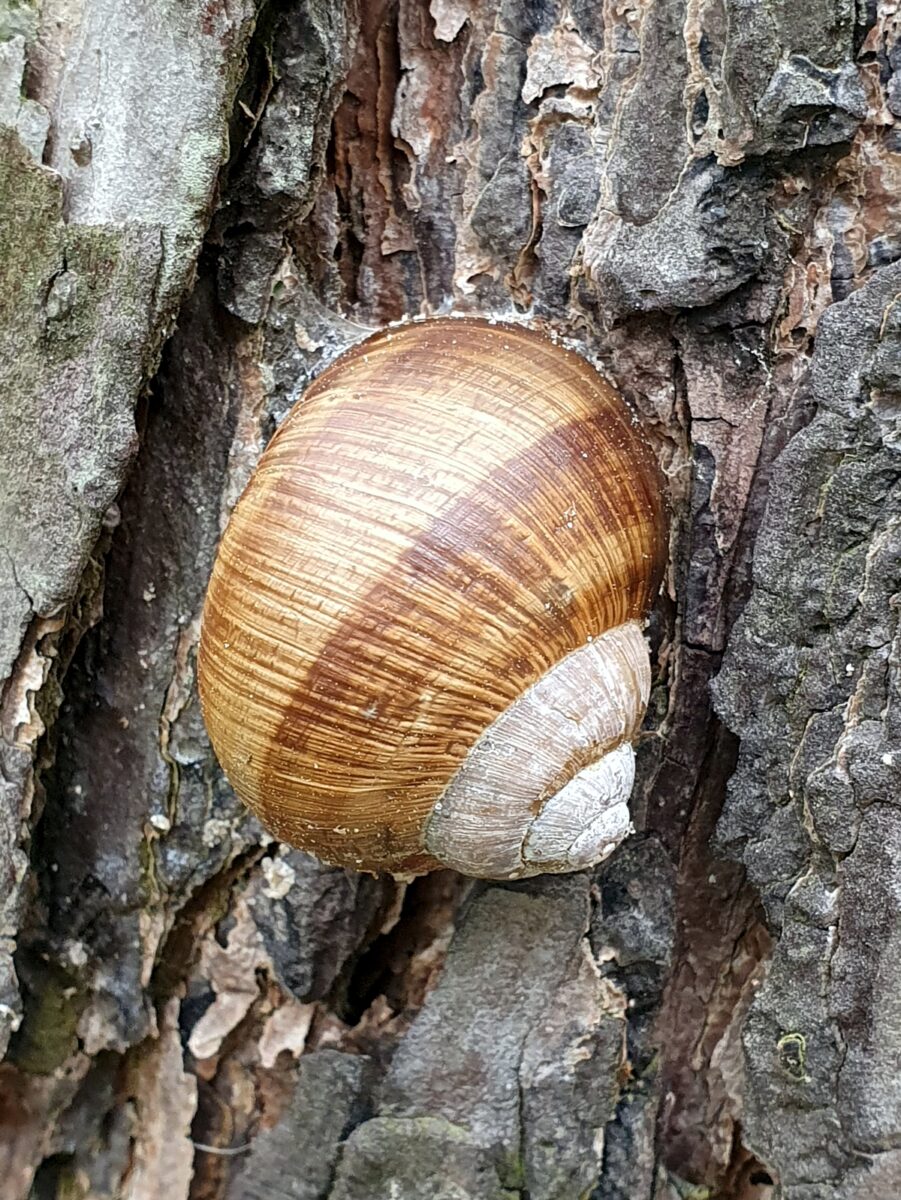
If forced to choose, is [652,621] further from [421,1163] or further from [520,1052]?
[421,1163]

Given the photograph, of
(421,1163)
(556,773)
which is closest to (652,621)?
(556,773)

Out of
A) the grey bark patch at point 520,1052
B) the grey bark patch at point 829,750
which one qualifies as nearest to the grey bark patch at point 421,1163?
the grey bark patch at point 520,1052

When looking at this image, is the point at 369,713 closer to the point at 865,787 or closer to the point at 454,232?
the point at 865,787

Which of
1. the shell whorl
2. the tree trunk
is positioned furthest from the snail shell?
the tree trunk

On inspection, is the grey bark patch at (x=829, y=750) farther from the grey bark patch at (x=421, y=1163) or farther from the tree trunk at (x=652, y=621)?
the grey bark patch at (x=421, y=1163)

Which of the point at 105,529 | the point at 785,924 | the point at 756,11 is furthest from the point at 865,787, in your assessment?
the point at 105,529

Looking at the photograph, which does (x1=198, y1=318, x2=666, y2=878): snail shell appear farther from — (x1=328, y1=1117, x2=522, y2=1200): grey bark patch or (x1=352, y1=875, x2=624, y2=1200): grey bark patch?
(x1=328, y1=1117, x2=522, y2=1200): grey bark patch

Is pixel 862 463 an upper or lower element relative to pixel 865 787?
upper
